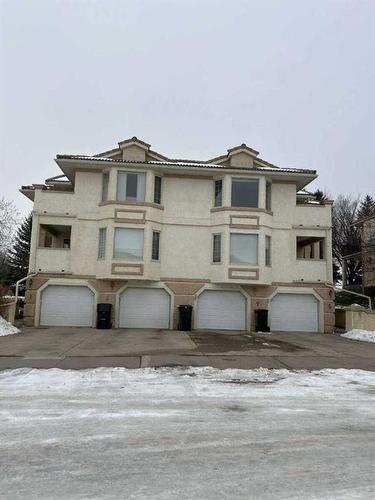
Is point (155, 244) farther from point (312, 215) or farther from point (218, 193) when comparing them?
point (312, 215)

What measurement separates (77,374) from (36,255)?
43.6 ft

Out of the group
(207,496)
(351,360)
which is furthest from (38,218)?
(207,496)

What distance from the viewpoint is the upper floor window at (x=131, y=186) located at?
68.7 feet

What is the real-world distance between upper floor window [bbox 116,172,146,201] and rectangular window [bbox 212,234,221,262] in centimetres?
416

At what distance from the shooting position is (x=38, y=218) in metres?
21.0

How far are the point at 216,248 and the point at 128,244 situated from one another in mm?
4423

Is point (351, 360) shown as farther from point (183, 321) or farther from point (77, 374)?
point (183, 321)

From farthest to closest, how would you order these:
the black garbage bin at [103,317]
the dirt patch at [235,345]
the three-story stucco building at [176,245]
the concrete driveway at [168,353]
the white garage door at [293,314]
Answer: the white garage door at [293,314]
the three-story stucco building at [176,245]
the black garbage bin at [103,317]
the dirt patch at [235,345]
the concrete driveway at [168,353]

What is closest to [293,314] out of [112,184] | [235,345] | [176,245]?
[176,245]

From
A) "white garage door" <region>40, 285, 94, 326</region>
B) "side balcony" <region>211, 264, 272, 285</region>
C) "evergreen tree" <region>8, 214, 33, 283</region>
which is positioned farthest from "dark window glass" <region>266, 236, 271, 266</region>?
"evergreen tree" <region>8, 214, 33, 283</region>

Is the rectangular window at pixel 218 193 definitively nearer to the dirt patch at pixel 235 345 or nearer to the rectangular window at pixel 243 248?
the rectangular window at pixel 243 248

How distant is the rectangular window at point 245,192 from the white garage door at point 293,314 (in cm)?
499

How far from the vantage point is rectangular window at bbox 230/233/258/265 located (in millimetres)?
20859

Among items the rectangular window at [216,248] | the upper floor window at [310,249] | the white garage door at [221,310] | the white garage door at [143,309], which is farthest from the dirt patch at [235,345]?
the upper floor window at [310,249]
